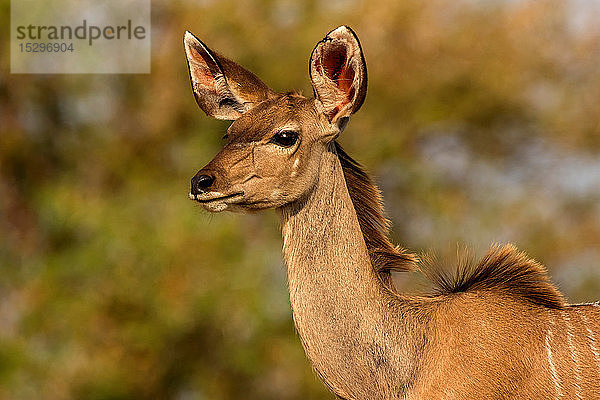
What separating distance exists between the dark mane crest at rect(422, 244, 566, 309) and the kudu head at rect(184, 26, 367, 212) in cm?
103

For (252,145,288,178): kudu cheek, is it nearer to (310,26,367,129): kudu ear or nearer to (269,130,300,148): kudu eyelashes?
(269,130,300,148): kudu eyelashes

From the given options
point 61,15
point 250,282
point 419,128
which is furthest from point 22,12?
point 419,128

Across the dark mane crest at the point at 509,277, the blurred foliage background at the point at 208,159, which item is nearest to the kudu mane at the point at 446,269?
the dark mane crest at the point at 509,277

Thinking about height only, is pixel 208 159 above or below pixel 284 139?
above

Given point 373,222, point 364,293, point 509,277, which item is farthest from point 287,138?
point 509,277

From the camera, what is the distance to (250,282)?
17.8m

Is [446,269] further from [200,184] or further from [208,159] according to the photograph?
[208,159]

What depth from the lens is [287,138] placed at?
5.43 meters

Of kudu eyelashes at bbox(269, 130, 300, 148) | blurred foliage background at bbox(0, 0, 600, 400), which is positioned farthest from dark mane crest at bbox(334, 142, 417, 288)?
blurred foliage background at bbox(0, 0, 600, 400)

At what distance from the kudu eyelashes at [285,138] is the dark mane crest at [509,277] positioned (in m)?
1.18

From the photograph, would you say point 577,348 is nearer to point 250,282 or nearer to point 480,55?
point 250,282

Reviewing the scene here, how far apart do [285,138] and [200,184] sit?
0.56 meters

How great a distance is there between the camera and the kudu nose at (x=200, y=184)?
5148 mm

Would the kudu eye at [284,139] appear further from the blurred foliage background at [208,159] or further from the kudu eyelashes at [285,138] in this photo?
the blurred foliage background at [208,159]
